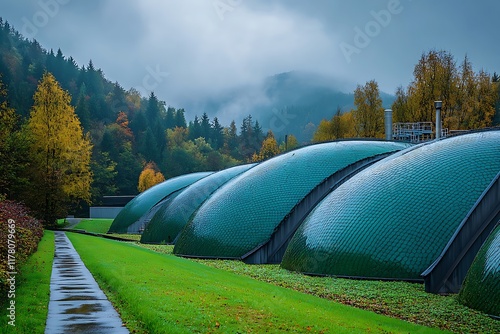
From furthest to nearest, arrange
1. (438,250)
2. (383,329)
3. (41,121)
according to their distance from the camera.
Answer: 1. (41,121)
2. (438,250)
3. (383,329)

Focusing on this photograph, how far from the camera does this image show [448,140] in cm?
2339

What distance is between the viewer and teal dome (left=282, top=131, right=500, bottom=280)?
1922cm

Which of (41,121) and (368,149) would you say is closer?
(368,149)

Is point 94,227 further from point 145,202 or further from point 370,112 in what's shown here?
point 370,112

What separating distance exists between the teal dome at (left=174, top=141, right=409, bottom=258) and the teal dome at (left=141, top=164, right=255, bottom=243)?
9292 millimetres

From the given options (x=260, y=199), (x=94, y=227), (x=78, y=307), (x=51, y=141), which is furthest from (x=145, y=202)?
(x=78, y=307)

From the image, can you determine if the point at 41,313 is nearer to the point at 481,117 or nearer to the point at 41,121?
the point at 41,121

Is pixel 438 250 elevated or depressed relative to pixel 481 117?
depressed

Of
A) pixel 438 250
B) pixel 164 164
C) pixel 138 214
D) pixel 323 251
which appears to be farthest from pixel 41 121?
pixel 164 164

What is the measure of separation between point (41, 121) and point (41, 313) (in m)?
45.3

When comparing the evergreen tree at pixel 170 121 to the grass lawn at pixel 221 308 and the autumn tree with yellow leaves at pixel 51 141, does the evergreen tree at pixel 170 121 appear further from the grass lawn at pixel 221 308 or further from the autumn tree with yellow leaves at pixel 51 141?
the grass lawn at pixel 221 308

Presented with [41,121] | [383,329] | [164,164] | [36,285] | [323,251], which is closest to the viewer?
[383,329]

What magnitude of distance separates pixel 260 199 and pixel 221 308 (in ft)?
53.9

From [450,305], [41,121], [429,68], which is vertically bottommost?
[450,305]
